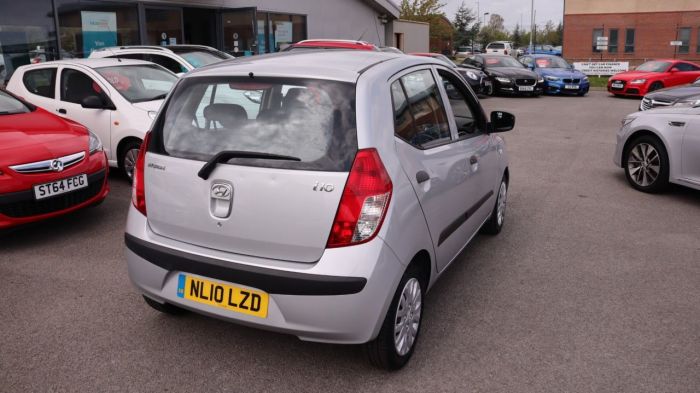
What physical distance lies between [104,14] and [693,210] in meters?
13.3

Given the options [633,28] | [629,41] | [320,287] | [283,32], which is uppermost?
[633,28]

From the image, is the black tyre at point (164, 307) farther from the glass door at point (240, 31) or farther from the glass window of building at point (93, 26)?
the glass door at point (240, 31)

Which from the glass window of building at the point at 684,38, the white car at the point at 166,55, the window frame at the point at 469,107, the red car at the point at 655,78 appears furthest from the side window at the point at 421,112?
the glass window of building at the point at 684,38

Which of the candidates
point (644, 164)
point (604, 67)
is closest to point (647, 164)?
point (644, 164)

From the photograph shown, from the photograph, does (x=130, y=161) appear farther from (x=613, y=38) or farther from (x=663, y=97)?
(x=613, y=38)

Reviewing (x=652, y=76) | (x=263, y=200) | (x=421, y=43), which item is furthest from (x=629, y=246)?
(x=421, y=43)

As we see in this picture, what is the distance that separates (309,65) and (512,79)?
1782cm

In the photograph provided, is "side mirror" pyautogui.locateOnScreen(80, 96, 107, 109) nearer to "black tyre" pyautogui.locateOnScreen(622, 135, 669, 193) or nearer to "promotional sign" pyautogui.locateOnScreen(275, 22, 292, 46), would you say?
"black tyre" pyautogui.locateOnScreen(622, 135, 669, 193)

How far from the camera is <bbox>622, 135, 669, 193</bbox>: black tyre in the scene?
22.3 feet

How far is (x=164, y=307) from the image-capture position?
3.61 m

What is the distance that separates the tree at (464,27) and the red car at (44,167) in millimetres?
78806

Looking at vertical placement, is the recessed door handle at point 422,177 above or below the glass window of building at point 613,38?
below

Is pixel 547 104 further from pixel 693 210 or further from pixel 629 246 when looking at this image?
pixel 629 246

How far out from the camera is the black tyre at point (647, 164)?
6.80m
